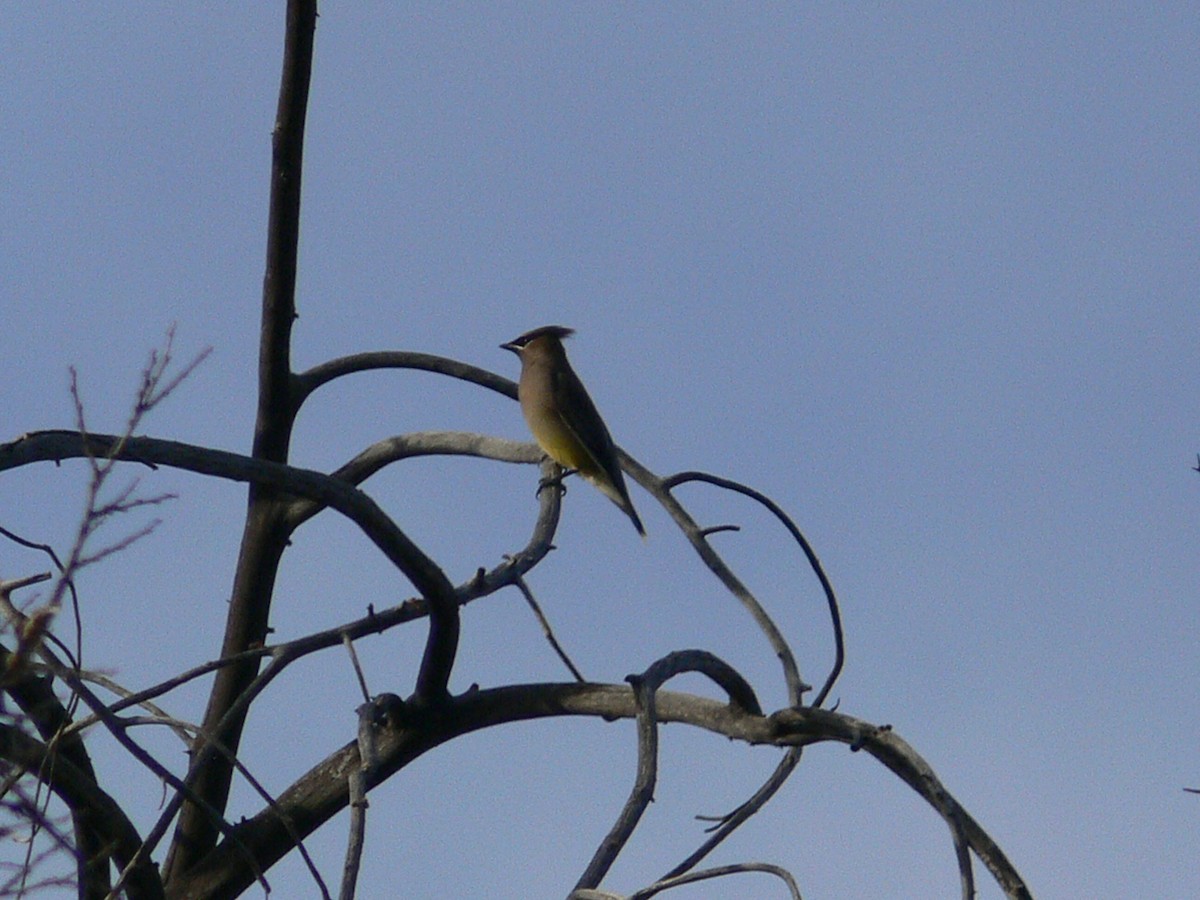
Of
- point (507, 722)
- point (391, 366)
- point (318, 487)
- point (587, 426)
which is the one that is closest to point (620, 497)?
point (587, 426)

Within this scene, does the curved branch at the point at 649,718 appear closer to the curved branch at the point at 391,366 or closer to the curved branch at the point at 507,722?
the curved branch at the point at 507,722

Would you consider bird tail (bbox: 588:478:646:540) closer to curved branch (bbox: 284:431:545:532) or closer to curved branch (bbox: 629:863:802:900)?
curved branch (bbox: 284:431:545:532)

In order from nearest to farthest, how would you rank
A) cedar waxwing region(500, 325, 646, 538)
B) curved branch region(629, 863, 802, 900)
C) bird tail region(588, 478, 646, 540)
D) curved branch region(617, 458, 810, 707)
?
1. curved branch region(629, 863, 802, 900)
2. curved branch region(617, 458, 810, 707)
3. cedar waxwing region(500, 325, 646, 538)
4. bird tail region(588, 478, 646, 540)

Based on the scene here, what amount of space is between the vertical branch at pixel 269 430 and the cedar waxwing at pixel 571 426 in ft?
4.65

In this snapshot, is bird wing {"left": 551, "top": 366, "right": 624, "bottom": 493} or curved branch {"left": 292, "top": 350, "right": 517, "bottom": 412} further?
bird wing {"left": 551, "top": 366, "right": 624, "bottom": 493}

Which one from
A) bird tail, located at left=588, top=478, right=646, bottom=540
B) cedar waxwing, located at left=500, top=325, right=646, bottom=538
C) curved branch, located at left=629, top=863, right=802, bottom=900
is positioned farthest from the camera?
bird tail, located at left=588, top=478, right=646, bottom=540

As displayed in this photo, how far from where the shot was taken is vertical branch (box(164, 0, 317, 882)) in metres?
4.21

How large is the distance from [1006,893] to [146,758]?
1340 mm

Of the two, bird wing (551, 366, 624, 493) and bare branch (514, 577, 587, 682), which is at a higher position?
bird wing (551, 366, 624, 493)

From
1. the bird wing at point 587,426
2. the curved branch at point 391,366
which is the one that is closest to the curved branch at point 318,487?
the curved branch at point 391,366

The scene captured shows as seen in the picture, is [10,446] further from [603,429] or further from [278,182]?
[603,429]

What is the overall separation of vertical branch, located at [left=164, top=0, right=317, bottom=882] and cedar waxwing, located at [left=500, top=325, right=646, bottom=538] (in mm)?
1418

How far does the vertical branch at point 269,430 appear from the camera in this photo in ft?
13.8

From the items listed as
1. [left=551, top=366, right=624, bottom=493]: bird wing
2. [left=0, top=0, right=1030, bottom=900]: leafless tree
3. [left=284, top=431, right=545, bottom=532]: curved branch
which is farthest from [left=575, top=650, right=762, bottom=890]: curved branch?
[left=551, top=366, right=624, bottom=493]: bird wing
